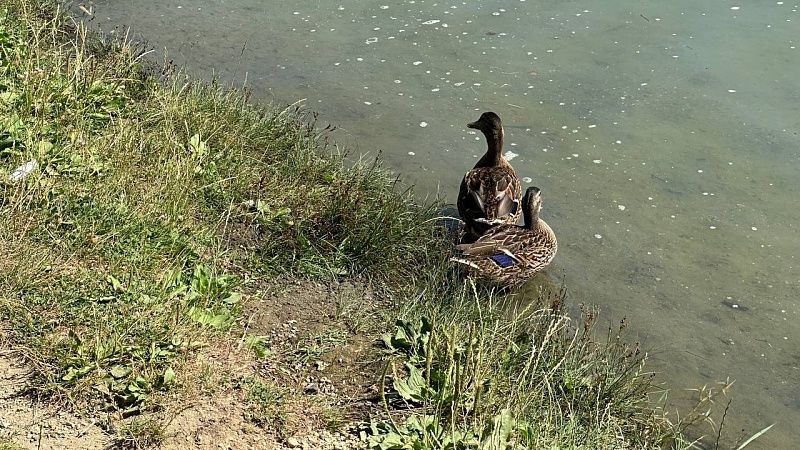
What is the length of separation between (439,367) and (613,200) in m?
3.02

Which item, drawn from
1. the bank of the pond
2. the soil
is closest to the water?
the bank of the pond

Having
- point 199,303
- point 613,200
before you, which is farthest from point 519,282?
point 199,303

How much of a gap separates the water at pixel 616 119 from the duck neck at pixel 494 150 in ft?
1.00

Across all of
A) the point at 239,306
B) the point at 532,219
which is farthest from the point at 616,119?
the point at 239,306

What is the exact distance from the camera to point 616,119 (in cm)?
808

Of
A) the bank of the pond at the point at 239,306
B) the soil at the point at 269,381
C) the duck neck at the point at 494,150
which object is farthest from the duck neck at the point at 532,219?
the soil at the point at 269,381

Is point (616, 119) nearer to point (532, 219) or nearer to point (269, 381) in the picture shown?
point (532, 219)

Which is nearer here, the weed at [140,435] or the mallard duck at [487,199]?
the weed at [140,435]

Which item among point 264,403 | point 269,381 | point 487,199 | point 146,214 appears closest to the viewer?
point 264,403

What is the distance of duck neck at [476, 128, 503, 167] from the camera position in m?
7.14

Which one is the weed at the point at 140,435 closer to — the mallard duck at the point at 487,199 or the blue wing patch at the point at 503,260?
the blue wing patch at the point at 503,260

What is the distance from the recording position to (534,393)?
448 centimetres

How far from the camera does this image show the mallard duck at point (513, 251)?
610 centimetres

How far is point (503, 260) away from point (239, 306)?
1.99m
